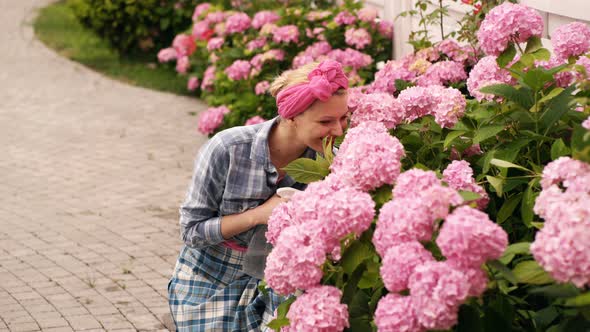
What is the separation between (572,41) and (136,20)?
32.3ft

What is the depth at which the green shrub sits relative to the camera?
12.1 meters

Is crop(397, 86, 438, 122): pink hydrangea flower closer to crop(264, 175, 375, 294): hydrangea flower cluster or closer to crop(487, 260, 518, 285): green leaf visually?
crop(264, 175, 375, 294): hydrangea flower cluster

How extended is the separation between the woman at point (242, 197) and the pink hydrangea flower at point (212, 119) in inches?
139

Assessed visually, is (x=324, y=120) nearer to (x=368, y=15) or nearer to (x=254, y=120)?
(x=254, y=120)

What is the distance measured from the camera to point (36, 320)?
16.8 ft

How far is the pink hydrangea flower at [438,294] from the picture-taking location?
82.7 inches

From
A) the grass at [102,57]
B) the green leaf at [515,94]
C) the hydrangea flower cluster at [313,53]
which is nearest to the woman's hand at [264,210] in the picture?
the green leaf at [515,94]

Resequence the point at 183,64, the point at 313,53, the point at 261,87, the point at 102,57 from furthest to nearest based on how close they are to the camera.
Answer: the point at 102,57, the point at 183,64, the point at 261,87, the point at 313,53

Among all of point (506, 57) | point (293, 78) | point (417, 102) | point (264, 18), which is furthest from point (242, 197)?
point (264, 18)

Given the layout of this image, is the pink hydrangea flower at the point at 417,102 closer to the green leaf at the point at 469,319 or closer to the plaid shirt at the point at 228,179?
the plaid shirt at the point at 228,179

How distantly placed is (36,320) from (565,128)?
3343mm

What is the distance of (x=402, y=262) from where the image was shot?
2.19 m

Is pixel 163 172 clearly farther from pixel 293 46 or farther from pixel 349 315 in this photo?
pixel 349 315

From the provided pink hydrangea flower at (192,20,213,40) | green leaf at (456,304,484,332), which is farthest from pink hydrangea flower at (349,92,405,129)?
pink hydrangea flower at (192,20,213,40)
